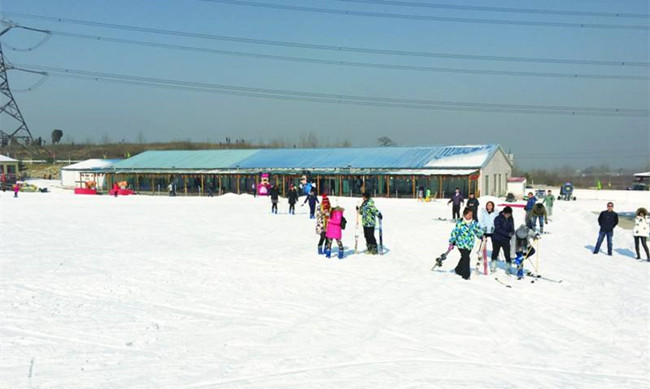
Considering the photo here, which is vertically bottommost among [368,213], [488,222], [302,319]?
[302,319]

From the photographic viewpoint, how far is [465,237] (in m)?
10.1

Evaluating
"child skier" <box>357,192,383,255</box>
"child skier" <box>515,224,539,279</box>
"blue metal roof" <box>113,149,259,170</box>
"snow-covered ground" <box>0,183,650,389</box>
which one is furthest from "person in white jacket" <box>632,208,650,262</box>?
"blue metal roof" <box>113,149,259,170</box>

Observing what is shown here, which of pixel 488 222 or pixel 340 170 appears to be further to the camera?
pixel 340 170

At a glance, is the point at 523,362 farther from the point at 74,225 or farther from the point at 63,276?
the point at 74,225

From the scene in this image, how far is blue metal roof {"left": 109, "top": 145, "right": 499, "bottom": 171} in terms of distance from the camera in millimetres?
37969

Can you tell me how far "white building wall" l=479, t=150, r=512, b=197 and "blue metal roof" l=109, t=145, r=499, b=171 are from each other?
765 mm

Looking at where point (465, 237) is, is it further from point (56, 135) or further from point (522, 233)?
point (56, 135)

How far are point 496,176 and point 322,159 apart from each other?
13376mm

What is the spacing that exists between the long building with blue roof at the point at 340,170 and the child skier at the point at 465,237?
25330 millimetres

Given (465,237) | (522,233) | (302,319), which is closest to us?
(302,319)

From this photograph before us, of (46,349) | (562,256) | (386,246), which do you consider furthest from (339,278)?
(562,256)

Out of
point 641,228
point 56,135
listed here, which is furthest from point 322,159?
point 56,135

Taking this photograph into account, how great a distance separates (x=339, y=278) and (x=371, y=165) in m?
29.6

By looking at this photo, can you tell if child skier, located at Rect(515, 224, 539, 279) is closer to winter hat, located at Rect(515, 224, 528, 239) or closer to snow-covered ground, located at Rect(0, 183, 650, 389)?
winter hat, located at Rect(515, 224, 528, 239)
